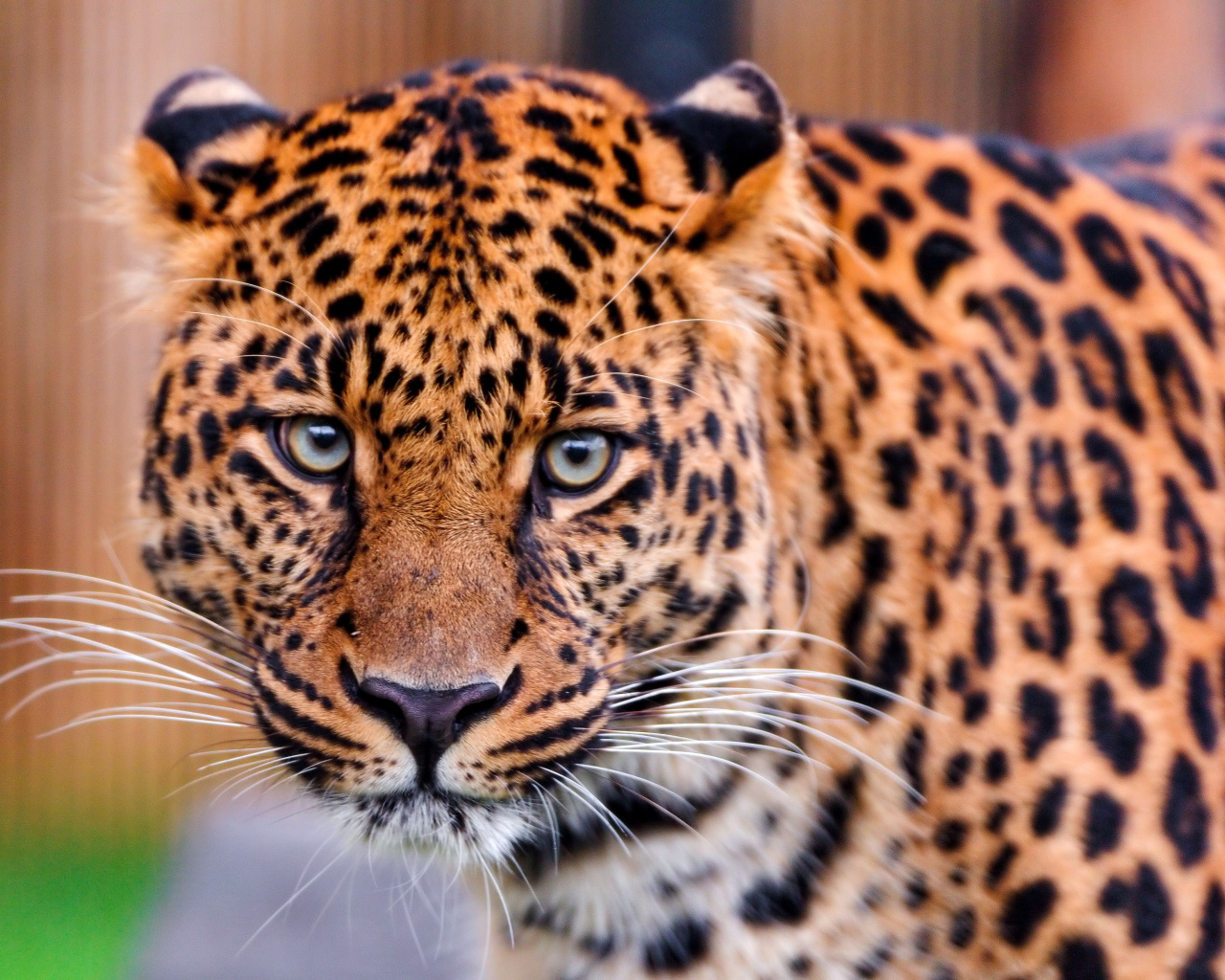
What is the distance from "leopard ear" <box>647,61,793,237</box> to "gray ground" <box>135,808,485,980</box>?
214cm

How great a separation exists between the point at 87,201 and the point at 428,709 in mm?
5389

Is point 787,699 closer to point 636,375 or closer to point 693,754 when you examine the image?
point 693,754

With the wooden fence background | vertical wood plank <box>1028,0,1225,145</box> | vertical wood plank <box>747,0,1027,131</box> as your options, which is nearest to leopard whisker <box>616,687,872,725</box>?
the wooden fence background

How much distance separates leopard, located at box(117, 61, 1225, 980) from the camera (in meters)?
2.42

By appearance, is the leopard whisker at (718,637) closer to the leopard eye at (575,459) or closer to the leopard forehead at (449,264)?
the leopard eye at (575,459)

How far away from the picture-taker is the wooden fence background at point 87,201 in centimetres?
692

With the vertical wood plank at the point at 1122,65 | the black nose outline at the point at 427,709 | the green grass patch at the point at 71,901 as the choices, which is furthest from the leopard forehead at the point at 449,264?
the vertical wood plank at the point at 1122,65

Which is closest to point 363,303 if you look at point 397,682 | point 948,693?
point 397,682

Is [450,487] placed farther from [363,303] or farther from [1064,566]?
[1064,566]

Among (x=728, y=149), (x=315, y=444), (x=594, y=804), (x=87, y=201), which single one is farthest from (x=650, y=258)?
(x=87, y=201)

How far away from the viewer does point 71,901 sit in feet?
23.3

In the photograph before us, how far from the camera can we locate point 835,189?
3.06m

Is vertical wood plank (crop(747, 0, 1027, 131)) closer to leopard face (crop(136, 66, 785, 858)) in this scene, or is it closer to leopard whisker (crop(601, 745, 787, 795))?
leopard face (crop(136, 66, 785, 858))

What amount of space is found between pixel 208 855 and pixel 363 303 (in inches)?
149
